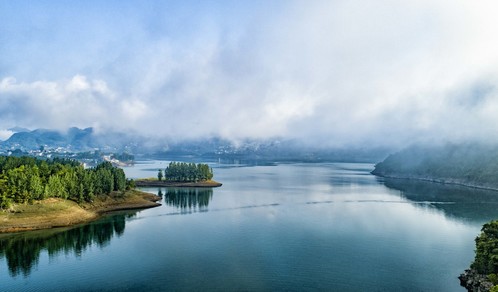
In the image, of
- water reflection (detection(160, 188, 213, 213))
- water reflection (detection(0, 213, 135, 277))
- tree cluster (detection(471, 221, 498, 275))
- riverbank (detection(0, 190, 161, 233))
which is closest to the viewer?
tree cluster (detection(471, 221, 498, 275))

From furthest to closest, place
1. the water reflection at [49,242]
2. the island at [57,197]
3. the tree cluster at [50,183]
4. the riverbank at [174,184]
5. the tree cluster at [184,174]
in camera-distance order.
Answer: the tree cluster at [184,174], the riverbank at [174,184], the tree cluster at [50,183], the island at [57,197], the water reflection at [49,242]

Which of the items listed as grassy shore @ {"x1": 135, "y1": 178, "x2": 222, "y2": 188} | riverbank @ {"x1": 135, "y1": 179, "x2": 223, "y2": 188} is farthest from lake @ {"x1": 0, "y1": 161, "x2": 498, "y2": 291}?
grassy shore @ {"x1": 135, "y1": 178, "x2": 222, "y2": 188}

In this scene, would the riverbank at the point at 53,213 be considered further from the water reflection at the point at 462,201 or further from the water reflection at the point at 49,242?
the water reflection at the point at 462,201

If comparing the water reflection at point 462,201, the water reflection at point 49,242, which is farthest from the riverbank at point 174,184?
the water reflection at point 462,201

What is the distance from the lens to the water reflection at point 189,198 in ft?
344

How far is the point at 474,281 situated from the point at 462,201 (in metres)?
88.5

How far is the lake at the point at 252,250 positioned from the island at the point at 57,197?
5.17m

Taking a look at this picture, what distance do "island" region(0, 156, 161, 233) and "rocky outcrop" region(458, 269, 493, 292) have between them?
73743 millimetres

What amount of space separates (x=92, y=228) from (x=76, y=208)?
37.3 feet

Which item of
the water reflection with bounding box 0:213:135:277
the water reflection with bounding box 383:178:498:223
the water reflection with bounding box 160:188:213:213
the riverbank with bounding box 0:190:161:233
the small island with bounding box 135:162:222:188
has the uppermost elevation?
the small island with bounding box 135:162:222:188

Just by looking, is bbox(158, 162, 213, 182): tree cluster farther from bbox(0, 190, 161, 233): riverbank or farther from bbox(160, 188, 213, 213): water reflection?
bbox(0, 190, 161, 233): riverbank

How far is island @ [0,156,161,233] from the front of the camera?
7431cm

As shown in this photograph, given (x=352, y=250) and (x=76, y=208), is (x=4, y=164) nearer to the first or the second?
(x=76, y=208)

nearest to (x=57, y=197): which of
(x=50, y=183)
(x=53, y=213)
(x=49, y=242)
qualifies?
(x=50, y=183)
